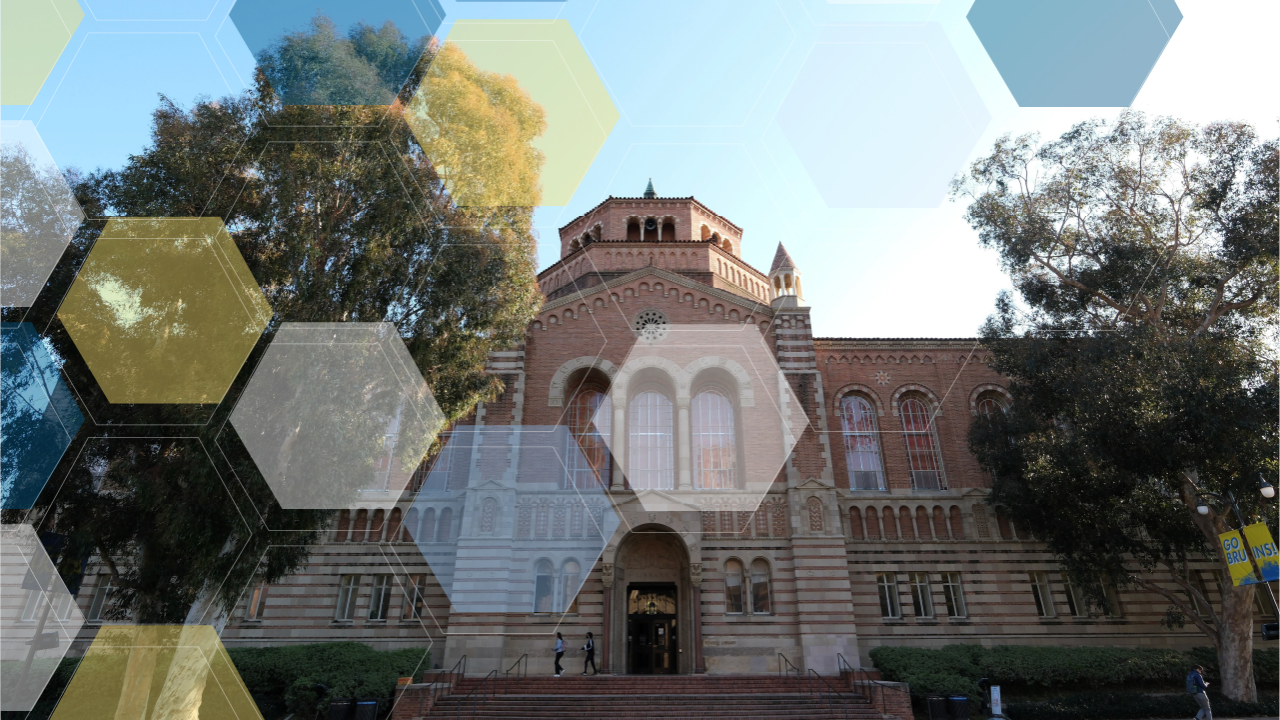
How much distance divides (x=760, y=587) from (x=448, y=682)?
29.1ft

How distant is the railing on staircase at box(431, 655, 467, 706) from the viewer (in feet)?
48.8

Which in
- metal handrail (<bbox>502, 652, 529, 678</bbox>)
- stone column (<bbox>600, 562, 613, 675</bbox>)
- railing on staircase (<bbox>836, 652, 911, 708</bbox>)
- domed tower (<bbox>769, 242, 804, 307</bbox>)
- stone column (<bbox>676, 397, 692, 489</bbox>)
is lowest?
railing on staircase (<bbox>836, 652, 911, 708</bbox>)

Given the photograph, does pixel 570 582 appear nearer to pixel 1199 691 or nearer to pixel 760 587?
pixel 760 587

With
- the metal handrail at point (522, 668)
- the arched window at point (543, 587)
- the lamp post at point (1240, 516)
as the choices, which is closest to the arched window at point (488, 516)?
the arched window at point (543, 587)

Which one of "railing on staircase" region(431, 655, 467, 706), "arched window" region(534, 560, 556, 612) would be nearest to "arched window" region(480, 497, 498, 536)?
"arched window" region(534, 560, 556, 612)

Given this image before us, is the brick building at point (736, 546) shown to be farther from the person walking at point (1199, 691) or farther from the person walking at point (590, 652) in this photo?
the person walking at point (1199, 691)

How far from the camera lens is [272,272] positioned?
37.7 ft

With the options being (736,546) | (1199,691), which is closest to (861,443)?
(736,546)

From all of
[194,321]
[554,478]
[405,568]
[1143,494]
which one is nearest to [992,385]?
[1143,494]

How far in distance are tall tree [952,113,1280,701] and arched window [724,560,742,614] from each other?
846cm

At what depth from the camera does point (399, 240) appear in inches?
504

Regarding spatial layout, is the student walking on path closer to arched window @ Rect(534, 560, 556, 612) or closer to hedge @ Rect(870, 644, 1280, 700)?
arched window @ Rect(534, 560, 556, 612)
